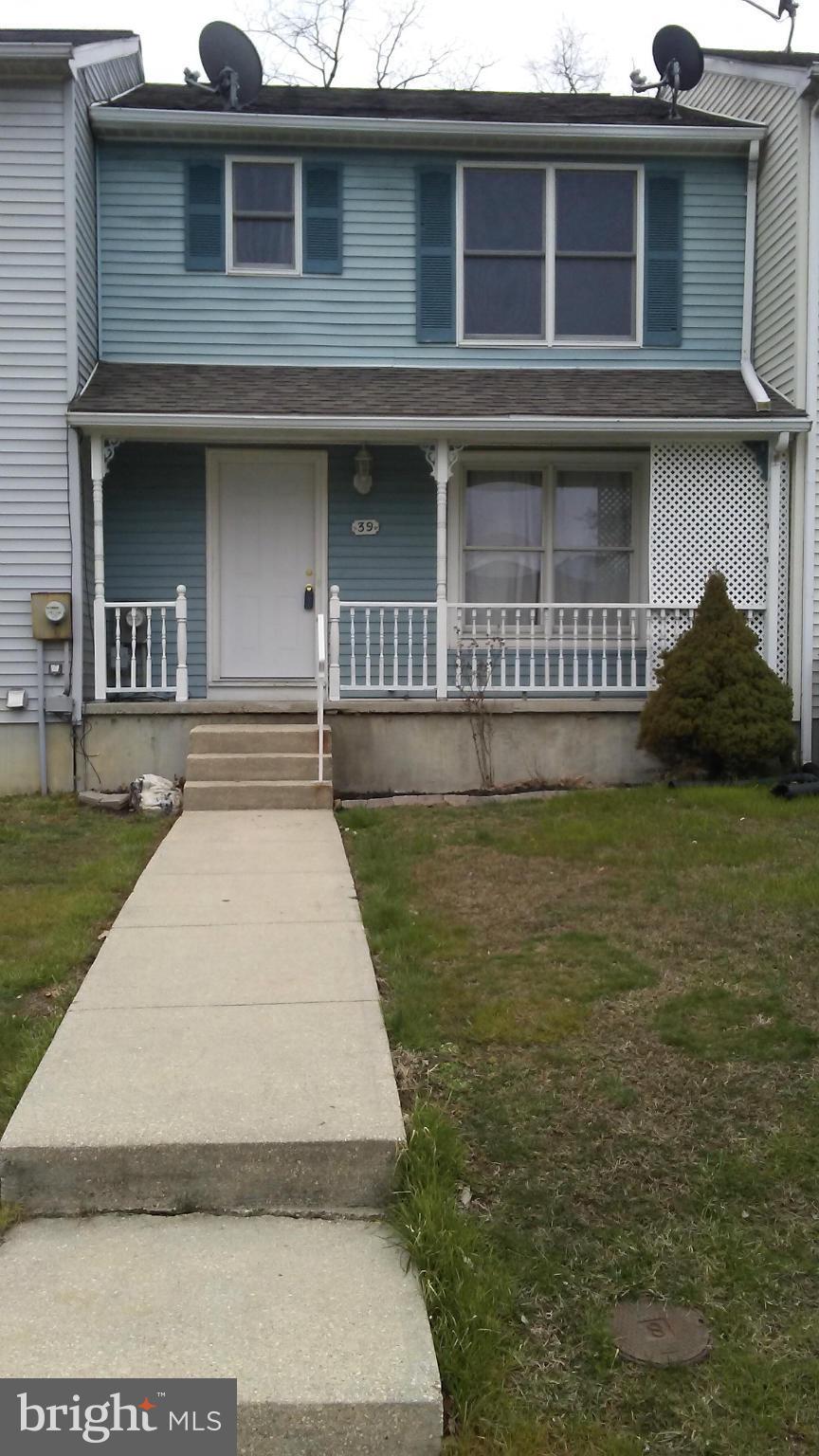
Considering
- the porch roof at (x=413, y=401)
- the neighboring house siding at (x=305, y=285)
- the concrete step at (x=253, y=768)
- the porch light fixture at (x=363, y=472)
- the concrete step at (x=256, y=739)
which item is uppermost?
the neighboring house siding at (x=305, y=285)

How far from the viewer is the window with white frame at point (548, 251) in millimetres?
10781

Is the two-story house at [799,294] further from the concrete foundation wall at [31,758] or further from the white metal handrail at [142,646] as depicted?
the concrete foundation wall at [31,758]

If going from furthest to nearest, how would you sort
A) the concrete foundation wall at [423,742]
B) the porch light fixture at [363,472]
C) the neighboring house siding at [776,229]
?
1. the porch light fixture at [363,472]
2. the neighboring house siding at [776,229]
3. the concrete foundation wall at [423,742]

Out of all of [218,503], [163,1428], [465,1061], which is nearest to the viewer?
[163,1428]

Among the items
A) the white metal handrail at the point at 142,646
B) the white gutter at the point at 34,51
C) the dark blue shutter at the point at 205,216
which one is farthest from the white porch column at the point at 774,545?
the white gutter at the point at 34,51

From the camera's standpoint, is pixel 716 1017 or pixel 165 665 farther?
pixel 165 665

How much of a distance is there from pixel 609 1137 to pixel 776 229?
30.7 feet

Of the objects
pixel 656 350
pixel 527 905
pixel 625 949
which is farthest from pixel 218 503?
pixel 625 949

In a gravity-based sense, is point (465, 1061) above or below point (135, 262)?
below

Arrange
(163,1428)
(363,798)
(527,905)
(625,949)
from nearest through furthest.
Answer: (163,1428)
(625,949)
(527,905)
(363,798)

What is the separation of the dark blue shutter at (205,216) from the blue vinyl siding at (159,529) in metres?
1.70

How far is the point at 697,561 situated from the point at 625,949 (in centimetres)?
585

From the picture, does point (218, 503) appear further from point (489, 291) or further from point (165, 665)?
point (489, 291)

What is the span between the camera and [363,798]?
9.20 metres
